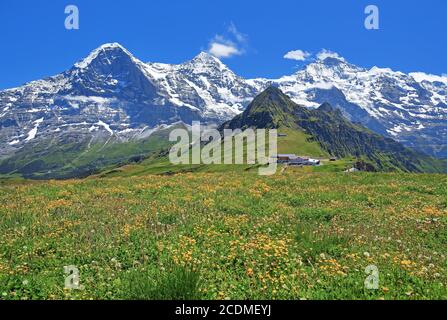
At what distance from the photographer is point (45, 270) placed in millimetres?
11750

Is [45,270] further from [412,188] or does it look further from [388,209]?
[412,188]

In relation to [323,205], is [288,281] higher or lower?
lower

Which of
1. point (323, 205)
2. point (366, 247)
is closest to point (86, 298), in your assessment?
point (366, 247)

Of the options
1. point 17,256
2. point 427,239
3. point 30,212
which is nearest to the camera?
point 17,256

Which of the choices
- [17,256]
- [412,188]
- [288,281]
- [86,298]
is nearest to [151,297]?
[86,298]

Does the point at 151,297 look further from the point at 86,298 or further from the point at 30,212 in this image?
the point at 30,212

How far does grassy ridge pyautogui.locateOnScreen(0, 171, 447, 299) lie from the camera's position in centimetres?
1004

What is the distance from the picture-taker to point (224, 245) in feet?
44.0

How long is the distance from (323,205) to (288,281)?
1131 centimetres

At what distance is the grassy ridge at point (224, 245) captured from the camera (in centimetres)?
1004

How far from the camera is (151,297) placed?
9.18 m

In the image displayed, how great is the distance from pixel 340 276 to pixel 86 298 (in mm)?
6070

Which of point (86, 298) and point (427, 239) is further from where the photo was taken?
point (427, 239)

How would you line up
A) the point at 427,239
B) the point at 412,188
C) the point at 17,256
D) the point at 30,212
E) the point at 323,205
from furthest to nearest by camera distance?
1. the point at 412,188
2. the point at 323,205
3. the point at 30,212
4. the point at 427,239
5. the point at 17,256
